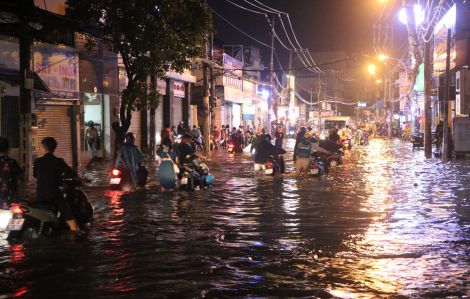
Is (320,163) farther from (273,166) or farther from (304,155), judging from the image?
(273,166)

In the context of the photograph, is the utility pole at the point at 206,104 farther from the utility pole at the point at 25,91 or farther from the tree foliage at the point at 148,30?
the utility pole at the point at 25,91

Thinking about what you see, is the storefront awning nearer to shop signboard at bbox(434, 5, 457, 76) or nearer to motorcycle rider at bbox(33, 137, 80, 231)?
motorcycle rider at bbox(33, 137, 80, 231)

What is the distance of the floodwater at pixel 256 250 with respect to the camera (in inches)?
240

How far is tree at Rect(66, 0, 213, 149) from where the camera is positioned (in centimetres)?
1759

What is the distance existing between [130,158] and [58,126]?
983 centimetres

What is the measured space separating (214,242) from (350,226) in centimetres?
264

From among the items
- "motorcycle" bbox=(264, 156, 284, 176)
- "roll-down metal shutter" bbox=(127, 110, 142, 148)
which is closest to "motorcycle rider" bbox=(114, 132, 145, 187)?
"motorcycle" bbox=(264, 156, 284, 176)

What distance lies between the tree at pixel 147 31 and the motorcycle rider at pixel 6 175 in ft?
24.7

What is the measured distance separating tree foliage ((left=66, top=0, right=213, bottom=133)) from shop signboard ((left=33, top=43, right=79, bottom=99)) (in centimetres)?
399

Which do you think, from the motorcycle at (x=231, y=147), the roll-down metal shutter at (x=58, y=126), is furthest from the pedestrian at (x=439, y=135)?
the roll-down metal shutter at (x=58, y=126)

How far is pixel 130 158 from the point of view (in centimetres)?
1473

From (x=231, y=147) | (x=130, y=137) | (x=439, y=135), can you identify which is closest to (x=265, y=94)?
(x=231, y=147)

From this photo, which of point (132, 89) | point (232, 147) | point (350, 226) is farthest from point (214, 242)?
point (232, 147)

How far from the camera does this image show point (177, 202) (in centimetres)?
1310
